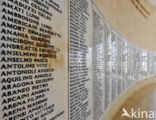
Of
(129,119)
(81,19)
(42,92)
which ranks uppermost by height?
(81,19)

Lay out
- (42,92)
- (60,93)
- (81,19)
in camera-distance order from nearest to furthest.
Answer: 1. (42,92)
2. (60,93)
3. (81,19)

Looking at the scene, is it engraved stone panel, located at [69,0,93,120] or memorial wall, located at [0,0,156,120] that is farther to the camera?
engraved stone panel, located at [69,0,93,120]

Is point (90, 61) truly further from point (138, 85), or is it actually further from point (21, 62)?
point (138, 85)

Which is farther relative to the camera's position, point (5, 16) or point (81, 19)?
point (81, 19)

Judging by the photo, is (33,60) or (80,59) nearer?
(33,60)

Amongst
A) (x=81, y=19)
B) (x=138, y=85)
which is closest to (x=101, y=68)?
(x=81, y=19)

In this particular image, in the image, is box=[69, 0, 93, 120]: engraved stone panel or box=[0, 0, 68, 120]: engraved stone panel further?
box=[69, 0, 93, 120]: engraved stone panel

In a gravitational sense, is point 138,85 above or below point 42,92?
below

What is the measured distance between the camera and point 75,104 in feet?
2.46

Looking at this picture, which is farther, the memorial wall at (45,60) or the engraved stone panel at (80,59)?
the engraved stone panel at (80,59)

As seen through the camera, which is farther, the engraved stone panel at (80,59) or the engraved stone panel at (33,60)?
the engraved stone panel at (80,59)

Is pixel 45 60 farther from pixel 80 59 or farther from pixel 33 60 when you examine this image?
pixel 80 59

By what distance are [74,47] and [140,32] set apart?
12.0ft

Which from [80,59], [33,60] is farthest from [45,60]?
[80,59]
